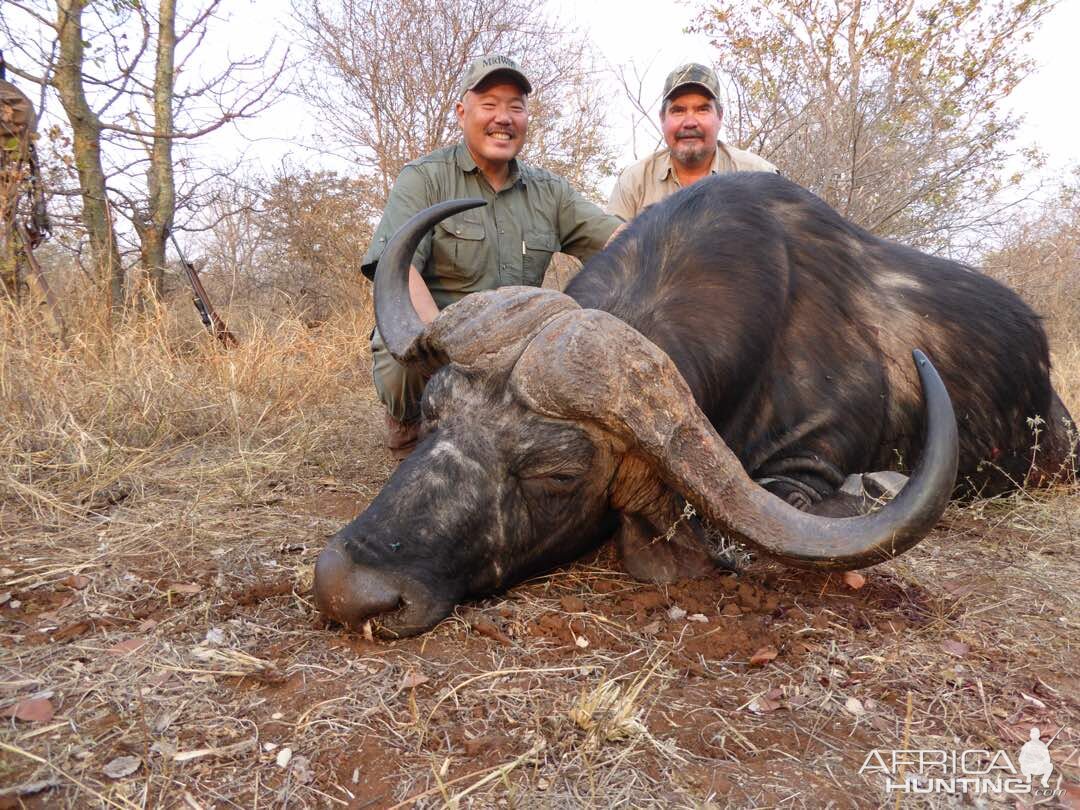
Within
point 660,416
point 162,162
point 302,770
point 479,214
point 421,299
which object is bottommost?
point 302,770

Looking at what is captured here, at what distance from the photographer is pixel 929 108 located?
32.6ft

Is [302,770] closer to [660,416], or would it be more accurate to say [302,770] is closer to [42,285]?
[660,416]

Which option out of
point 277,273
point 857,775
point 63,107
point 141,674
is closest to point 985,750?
point 857,775

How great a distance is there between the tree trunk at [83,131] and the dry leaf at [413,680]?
635 centimetres

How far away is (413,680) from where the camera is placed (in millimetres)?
1979

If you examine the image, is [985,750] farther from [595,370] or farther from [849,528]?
[595,370]

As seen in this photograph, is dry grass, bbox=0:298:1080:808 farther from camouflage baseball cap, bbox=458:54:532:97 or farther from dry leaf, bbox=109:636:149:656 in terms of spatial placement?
camouflage baseball cap, bbox=458:54:532:97

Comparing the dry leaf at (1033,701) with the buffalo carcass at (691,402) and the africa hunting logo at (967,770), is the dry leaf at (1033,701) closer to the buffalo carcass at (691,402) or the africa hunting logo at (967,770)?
the africa hunting logo at (967,770)

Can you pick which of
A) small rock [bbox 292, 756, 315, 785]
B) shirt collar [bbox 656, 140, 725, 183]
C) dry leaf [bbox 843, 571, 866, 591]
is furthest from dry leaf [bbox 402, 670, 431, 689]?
shirt collar [bbox 656, 140, 725, 183]

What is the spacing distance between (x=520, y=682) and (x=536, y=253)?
12.1 feet

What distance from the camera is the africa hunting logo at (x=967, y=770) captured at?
5.37 feet

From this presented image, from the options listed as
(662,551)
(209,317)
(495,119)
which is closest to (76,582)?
(662,551)

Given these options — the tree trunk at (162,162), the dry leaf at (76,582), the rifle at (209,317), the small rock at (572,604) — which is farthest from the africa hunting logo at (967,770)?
the tree trunk at (162,162)

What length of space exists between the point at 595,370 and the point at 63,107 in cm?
748
